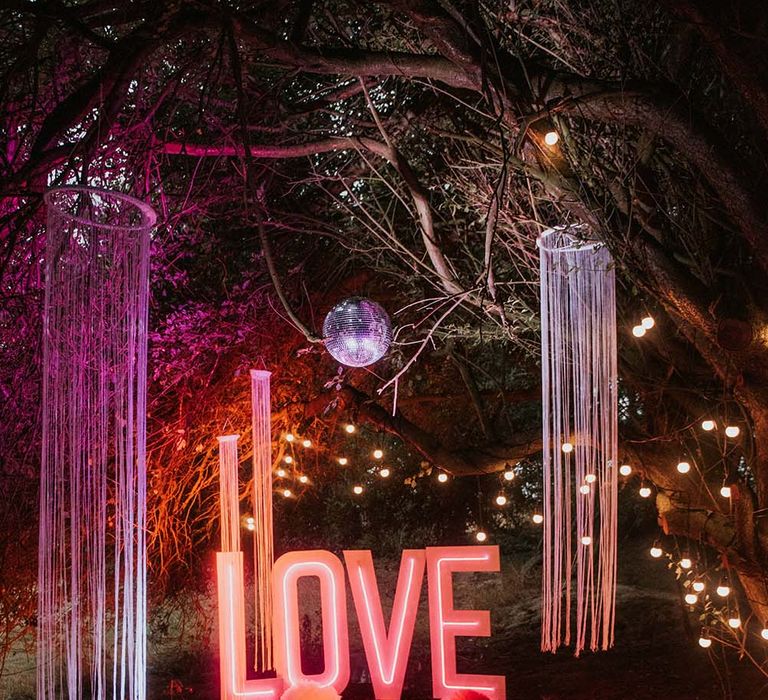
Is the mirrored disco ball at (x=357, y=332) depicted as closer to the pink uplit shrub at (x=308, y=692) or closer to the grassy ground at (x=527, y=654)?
the pink uplit shrub at (x=308, y=692)

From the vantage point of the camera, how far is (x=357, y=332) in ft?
16.6

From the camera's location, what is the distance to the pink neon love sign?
5.68 m

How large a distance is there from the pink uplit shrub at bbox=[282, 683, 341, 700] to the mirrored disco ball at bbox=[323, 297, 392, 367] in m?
2.10

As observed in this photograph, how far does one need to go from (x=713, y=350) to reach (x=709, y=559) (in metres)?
3.56

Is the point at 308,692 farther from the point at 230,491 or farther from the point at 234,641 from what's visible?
the point at 230,491

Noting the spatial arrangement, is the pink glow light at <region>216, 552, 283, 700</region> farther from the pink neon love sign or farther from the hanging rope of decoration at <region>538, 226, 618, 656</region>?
the hanging rope of decoration at <region>538, 226, 618, 656</region>

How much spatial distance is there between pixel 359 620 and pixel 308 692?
1.77 feet

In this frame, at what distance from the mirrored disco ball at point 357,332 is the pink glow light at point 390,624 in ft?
4.66

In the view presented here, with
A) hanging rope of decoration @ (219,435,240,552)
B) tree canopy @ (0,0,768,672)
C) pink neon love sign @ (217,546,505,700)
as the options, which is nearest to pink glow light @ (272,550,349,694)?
pink neon love sign @ (217,546,505,700)

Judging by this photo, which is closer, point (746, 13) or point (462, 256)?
point (746, 13)

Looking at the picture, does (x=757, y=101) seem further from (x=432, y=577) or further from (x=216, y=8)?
(x=432, y=577)

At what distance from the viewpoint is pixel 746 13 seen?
4.02m

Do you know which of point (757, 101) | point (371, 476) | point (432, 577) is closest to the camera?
point (757, 101)

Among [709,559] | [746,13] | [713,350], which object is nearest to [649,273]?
[713,350]
